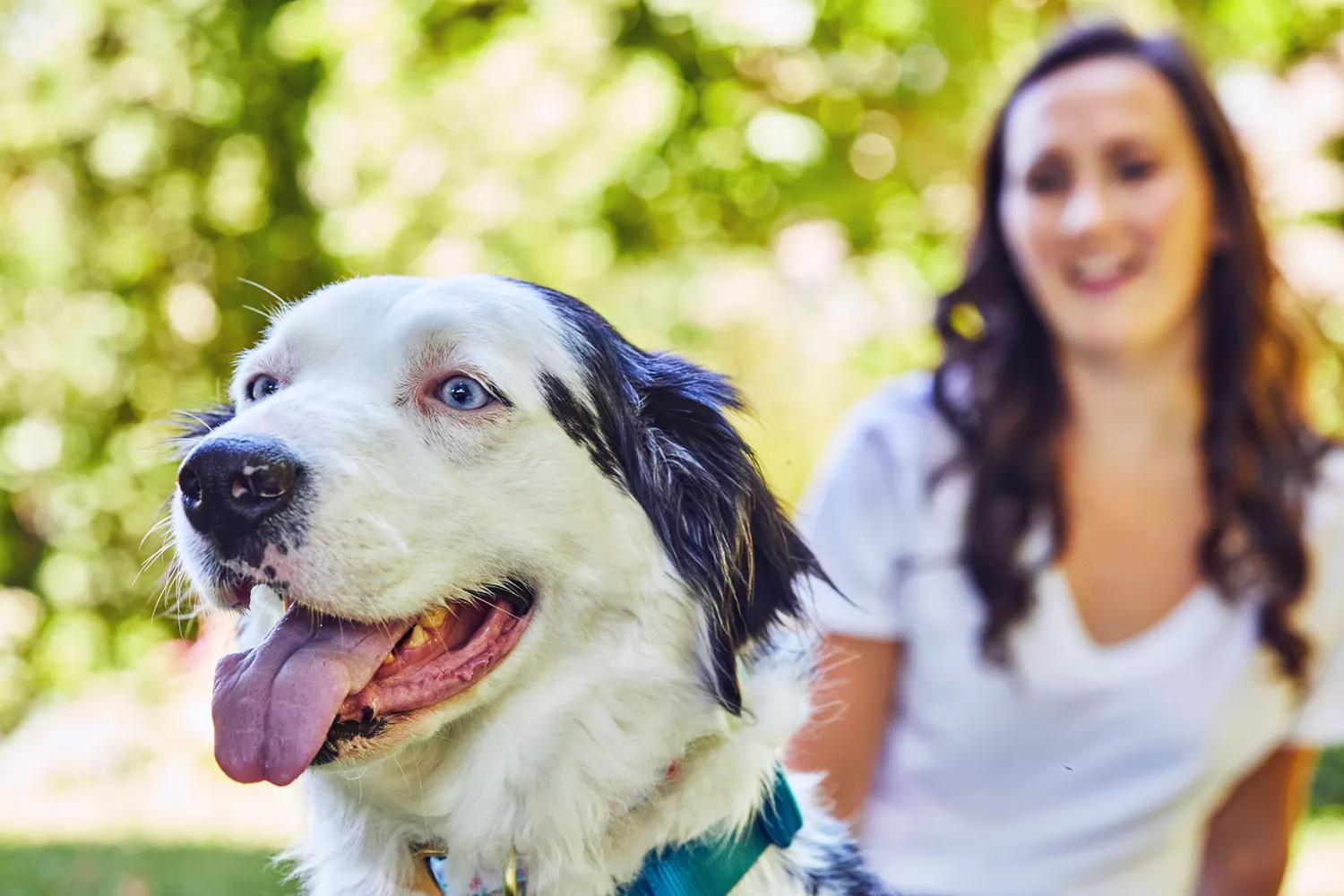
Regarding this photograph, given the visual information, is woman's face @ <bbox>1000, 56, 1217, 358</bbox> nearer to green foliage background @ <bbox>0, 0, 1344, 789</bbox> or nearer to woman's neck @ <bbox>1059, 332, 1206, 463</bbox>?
woman's neck @ <bbox>1059, 332, 1206, 463</bbox>

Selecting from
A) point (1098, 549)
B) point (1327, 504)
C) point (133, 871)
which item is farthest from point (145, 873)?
point (1327, 504)

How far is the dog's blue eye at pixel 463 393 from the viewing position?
1857 mm

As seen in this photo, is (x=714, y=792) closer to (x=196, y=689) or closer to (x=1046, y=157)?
(x=1046, y=157)

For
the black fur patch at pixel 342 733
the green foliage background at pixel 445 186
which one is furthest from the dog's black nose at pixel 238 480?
the green foliage background at pixel 445 186

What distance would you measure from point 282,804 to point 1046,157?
4317 mm

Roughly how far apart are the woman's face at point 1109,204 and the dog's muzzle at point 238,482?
1.79 m

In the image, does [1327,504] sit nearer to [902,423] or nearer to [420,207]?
[902,423]

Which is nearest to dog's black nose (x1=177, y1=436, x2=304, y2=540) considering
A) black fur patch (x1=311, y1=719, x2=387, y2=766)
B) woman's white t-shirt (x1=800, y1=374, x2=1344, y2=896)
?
black fur patch (x1=311, y1=719, x2=387, y2=766)

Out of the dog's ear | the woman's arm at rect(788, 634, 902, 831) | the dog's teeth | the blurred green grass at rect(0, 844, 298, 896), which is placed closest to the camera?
the dog's teeth

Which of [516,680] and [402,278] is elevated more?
[402,278]

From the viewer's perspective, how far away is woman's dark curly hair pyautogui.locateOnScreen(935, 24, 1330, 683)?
2.81 m

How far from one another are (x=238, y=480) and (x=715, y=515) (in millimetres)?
692

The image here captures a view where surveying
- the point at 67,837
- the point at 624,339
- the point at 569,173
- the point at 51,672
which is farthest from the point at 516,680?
the point at 51,672

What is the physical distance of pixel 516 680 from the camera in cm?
182
